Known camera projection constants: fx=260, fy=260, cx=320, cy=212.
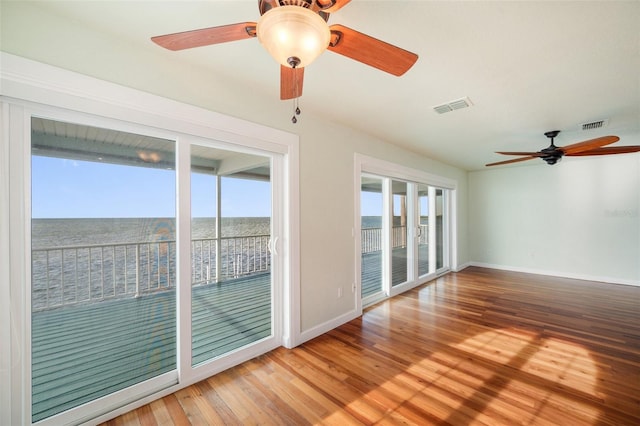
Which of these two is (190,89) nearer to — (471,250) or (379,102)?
(379,102)

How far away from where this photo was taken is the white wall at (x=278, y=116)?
1470 millimetres

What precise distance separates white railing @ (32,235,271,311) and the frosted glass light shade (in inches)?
65.6

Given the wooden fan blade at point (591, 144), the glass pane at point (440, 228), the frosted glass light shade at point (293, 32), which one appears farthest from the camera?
the glass pane at point (440, 228)

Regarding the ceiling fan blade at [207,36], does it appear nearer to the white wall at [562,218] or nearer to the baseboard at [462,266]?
the baseboard at [462,266]

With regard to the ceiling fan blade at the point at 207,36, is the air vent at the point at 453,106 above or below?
above

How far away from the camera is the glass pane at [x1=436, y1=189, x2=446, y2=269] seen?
19.3 feet

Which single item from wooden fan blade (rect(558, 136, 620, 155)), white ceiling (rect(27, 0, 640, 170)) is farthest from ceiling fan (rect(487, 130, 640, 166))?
white ceiling (rect(27, 0, 640, 170))

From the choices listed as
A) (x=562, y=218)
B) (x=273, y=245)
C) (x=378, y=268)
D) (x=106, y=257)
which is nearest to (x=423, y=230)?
(x=378, y=268)

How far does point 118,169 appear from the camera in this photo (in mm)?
1846

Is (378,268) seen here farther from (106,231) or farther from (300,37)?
(300,37)

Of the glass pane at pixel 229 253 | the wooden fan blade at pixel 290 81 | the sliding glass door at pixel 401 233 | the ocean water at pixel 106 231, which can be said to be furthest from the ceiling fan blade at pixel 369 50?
the sliding glass door at pixel 401 233

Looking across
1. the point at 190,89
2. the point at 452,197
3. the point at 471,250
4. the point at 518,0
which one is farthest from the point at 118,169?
the point at 471,250

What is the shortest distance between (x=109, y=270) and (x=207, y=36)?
165 centimetres

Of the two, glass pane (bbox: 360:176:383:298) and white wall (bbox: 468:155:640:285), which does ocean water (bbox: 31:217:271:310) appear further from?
white wall (bbox: 468:155:640:285)
